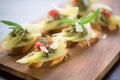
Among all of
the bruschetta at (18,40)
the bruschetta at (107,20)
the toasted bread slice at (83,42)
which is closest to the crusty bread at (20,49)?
the bruschetta at (18,40)

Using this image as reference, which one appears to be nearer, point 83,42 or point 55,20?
point 83,42

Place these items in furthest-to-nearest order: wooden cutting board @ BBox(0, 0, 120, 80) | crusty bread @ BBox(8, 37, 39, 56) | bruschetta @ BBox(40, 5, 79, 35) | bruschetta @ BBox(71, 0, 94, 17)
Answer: bruschetta @ BBox(71, 0, 94, 17), bruschetta @ BBox(40, 5, 79, 35), crusty bread @ BBox(8, 37, 39, 56), wooden cutting board @ BBox(0, 0, 120, 80)

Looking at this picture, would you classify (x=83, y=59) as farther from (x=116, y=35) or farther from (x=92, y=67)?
(x=116, y=35)

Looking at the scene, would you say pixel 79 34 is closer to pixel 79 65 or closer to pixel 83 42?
pixel 83 42

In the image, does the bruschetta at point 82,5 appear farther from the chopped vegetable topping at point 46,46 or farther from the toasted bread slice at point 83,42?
Answer: the chopped vegetable topping at point 46,46

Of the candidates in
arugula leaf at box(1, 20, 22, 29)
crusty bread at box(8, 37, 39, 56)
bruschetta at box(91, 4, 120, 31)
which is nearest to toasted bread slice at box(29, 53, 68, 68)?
crusty bread at box(8, 37, 39, 56)

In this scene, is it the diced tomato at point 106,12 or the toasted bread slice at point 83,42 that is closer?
the toasted bread slice at point 83,42

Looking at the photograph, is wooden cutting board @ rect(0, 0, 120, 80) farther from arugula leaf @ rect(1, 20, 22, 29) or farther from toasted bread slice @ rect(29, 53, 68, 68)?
arugula leaf @ rect(1, 20, 22, 29)

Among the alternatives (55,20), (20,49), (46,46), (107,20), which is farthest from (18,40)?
(107,20)

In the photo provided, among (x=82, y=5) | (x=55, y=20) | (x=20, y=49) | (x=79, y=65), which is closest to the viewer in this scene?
(x=79, y=65)
